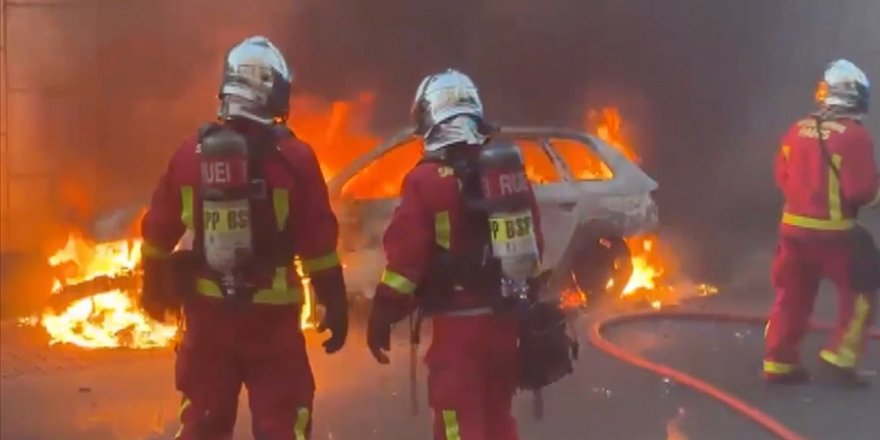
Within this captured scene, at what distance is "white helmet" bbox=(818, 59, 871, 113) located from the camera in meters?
6.97

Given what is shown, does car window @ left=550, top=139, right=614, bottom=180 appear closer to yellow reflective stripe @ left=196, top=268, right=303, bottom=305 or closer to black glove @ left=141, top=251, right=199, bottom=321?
yellow reflective stripe @ left=196, top=268, right=303, bottom=305

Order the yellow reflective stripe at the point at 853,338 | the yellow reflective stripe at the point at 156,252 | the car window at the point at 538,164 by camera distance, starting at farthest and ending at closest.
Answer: the car window at the point at 538,164
the yellow reflective stripe at the point at 853,338
the yellow reflective stripe at the point at 156,252

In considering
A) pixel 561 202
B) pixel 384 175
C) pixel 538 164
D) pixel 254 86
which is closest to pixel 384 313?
pixel 254 86

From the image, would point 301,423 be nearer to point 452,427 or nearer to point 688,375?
point 452,427

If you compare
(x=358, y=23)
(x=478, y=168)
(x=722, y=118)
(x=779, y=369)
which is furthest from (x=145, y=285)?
(x=722, y=118)

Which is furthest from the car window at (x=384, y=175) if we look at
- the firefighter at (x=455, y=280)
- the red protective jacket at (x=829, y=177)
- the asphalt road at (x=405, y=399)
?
the firefighter at (x=455, y=280)

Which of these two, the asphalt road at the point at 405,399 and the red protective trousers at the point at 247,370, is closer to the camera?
the red protective trousers at the point at 247,370

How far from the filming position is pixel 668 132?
490 inches

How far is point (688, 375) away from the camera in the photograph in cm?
743

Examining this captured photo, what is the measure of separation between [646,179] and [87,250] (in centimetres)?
393

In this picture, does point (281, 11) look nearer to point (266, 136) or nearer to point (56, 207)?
point (56, 207)

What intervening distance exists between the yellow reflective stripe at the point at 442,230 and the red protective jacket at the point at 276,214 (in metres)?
0.38

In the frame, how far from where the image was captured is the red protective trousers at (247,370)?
4531 millimetres

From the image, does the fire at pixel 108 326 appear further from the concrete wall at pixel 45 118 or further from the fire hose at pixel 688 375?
the fire hose at pixel 688 375
